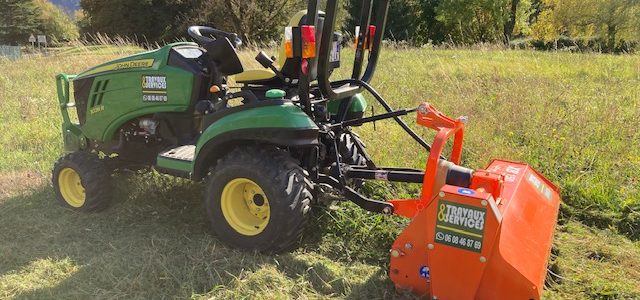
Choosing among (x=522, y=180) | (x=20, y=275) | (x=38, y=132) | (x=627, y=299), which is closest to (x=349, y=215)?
(x=522, y=180)

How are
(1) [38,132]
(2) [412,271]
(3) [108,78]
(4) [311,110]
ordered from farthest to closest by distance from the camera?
(1) [38,132], (3) [108,78], (4) [311,110], (2) [412,271]

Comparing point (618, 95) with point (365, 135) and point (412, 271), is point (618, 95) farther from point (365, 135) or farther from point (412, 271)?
point (412, 271)

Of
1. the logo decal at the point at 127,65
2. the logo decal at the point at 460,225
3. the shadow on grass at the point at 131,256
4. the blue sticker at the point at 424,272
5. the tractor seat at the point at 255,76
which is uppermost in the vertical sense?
the logo decal at the point at 127,65

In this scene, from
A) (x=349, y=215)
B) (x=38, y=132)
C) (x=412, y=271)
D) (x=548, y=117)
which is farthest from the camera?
(x=38, y=132)

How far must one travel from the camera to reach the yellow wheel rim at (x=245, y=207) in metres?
3.18

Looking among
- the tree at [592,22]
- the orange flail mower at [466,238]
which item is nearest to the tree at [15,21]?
the tree at [592,22]

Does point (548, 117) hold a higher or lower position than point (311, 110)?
lower

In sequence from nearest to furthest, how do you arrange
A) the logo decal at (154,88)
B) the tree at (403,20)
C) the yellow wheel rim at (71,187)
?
the logo decal at (154,88) → the yellow wheel rim at (71,187) → the tree at (403,20)

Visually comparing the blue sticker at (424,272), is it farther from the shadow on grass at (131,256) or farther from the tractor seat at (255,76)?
the tractor seat at (255,76)

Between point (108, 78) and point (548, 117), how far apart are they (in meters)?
4.09

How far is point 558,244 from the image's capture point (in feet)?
10.9

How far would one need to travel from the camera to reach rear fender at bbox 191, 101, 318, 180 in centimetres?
295

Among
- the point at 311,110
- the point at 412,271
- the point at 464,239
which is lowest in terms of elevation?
the point at 412,271

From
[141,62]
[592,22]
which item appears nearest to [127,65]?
[141,62]
